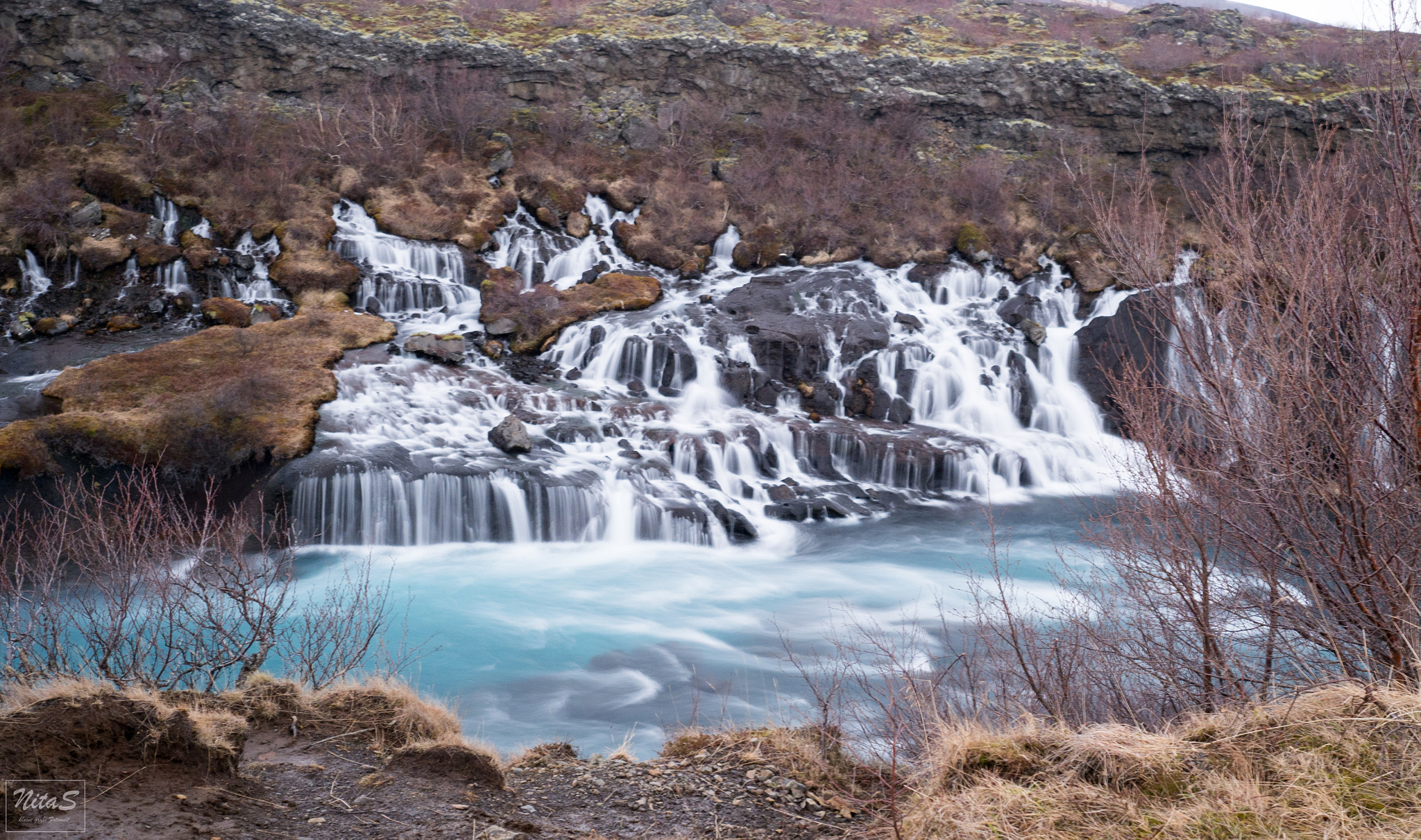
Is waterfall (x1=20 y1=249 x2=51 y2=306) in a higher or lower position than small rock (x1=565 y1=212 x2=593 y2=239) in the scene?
lower

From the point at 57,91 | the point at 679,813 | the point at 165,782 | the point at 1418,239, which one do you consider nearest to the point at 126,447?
the point at 165,782

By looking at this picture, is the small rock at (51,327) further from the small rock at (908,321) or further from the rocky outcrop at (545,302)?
the small rock at (908,321)

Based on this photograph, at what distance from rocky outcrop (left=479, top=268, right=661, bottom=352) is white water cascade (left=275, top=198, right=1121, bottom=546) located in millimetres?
516

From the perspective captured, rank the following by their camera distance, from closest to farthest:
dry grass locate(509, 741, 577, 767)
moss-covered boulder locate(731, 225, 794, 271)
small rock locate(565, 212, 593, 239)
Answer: dry grass locate(509, 741, 577, 767), moss-covered boulder locate(731, 225, 794, 271), small rock locate(565, 212, 593, 239)

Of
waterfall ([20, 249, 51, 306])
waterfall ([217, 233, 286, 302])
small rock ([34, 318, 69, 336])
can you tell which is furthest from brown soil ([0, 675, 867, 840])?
waterfall ([20, 249, 51, 306])

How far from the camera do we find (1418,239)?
513 centimetres

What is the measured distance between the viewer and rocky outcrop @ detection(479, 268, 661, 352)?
21.4 metres

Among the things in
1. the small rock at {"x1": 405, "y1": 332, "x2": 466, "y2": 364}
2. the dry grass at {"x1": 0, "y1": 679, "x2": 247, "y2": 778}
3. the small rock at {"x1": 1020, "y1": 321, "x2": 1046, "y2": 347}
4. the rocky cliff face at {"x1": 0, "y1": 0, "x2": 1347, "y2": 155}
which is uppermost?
the rocky cliff face at {"x1": 0, "y1": 0, "x2": 1347, "y2": 155}

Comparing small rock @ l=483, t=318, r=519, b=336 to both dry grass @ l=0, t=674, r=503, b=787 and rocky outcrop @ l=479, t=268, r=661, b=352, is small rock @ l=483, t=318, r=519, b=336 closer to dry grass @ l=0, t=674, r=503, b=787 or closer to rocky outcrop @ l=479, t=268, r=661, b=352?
rocky outcrop @ l=479, t=268, r=661, b=352

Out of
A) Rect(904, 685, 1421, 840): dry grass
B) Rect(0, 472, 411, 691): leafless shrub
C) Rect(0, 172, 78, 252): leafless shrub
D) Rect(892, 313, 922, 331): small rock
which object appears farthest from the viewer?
Rect(892, 313, 922, 331): small rock

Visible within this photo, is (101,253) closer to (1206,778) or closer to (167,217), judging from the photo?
(167,217)

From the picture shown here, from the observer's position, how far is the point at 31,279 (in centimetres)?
2048

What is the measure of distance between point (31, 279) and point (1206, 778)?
25413 mm

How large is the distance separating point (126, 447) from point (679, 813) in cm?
1325
